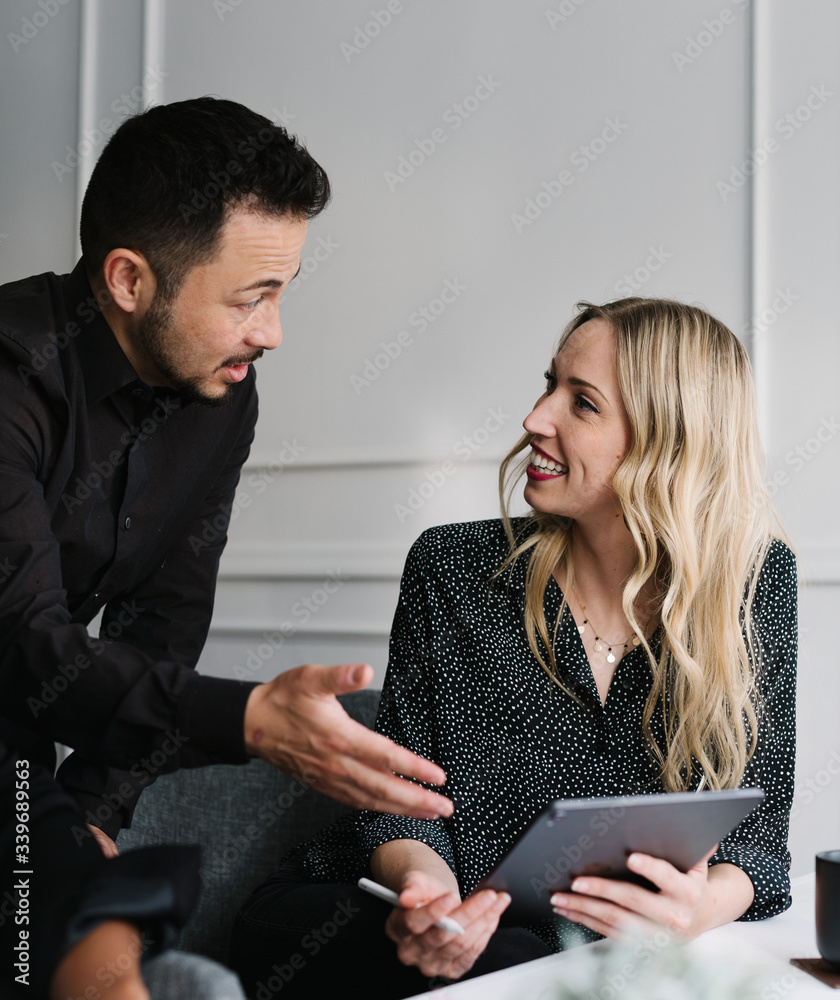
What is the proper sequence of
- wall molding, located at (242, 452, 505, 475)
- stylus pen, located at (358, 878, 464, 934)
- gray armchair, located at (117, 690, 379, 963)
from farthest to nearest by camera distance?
wall molding, located at (242, 452, 505, 475), gray armchair, located at (117, 690, 379, 963), stylus pen, located at (358, 878, 464, 934)

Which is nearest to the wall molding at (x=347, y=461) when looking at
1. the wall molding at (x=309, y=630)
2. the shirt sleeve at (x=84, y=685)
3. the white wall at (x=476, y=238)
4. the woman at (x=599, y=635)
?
the white wall at (x=476, y=238)

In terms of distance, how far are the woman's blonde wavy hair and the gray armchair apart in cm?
52

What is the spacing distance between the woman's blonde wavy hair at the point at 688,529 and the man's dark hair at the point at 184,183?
59 cm

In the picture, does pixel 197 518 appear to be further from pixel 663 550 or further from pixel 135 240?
pixel 663 550

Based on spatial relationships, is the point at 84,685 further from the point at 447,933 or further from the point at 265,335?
the point at 265,335

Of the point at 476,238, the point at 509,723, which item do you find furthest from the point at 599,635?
the point at 476,238

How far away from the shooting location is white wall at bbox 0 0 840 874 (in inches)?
76.0

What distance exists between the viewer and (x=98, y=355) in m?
1.45

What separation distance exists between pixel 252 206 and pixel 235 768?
0.93m

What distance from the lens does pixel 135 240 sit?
1421 millimetres

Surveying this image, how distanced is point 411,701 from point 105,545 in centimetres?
52

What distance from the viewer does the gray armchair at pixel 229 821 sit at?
1695mm

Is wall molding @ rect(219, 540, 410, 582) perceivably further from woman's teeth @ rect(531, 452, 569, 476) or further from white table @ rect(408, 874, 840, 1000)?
white table @ rect(408, 874, 840, 1000)

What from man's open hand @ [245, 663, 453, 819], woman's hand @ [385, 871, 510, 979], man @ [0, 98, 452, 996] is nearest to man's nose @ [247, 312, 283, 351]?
man @ [0, 98, 452, 996]
